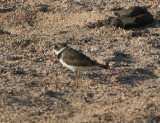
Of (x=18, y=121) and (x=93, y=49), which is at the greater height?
(x=93, y=49)

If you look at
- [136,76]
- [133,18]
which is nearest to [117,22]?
[133,18]

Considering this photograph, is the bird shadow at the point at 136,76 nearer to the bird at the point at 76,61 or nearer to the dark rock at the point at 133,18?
the bird at the point at 76,61

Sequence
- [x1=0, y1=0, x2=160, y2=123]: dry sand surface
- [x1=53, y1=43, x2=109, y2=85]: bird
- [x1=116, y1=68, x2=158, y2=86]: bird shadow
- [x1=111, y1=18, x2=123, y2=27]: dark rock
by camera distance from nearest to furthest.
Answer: [x1=0, y1=0, x2=160, y2=123]: dry sand surface
[x1=53, y1=43, x2=109, y2=85]: bird
[x1=116, y1=68, x2=158, y2=86]: bird shadow
[x1=111, y1=18, x2=123, y2=27]: dark rock

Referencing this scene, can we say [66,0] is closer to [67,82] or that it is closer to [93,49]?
[93,49]

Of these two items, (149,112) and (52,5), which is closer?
(149,112)

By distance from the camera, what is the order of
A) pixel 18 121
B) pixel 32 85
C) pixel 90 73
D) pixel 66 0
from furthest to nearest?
1. pixel 66 0
2. pixel 90 73
3. pixel 32 85
4. pixel 18 121

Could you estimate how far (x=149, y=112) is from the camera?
707 cm

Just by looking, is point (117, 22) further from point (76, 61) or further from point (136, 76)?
point (76, 61)

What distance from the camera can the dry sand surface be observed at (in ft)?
23.5

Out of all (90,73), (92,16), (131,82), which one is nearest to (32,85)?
(90,73)

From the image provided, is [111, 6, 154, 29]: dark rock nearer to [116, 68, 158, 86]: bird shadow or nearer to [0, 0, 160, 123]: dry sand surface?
[0, 0, 160, 123]: dry sand surface

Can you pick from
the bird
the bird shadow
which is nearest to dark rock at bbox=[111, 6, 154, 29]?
the bird shadow

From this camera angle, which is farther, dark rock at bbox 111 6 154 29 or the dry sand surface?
dark rock at bbox 111 6 154 29

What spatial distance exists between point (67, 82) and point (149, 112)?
6.00ft
